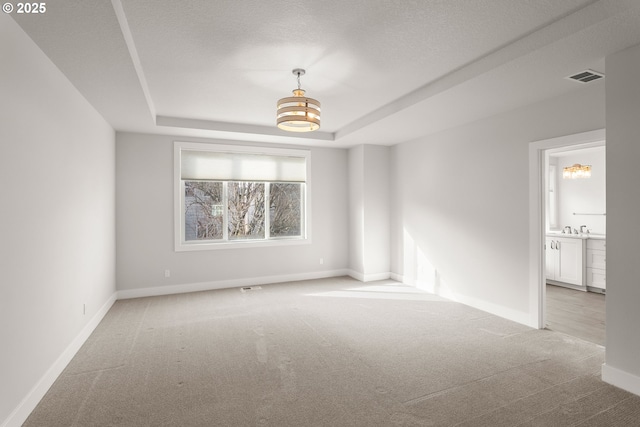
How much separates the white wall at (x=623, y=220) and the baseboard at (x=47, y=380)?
4.16m

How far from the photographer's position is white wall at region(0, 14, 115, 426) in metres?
2.10

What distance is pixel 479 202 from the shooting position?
14.8 ft

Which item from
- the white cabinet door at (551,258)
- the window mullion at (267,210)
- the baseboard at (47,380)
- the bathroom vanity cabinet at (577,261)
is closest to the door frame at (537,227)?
the bathroom vanity cabinet at (577,261)

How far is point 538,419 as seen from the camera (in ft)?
7.15

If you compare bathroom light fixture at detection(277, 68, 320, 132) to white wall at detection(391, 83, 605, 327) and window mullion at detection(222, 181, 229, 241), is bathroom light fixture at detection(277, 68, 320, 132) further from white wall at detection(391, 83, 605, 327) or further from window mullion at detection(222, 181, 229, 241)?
window mullion at detection(222, 181, 229, 241)

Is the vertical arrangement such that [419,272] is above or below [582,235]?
below

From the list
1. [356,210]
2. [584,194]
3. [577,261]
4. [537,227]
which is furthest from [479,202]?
[584,194]

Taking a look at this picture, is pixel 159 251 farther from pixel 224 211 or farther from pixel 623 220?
pixel 623 220

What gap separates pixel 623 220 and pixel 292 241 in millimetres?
4633

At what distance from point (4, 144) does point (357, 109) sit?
3.62m

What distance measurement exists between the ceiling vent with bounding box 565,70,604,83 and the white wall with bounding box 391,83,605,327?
215 mm

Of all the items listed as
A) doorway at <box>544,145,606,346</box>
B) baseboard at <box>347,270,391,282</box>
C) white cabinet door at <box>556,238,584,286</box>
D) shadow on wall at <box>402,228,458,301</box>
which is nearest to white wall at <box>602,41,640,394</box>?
doorway at <box>544,145,606,346</box>

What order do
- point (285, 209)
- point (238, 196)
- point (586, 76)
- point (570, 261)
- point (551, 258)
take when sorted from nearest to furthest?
point (586, 76)
point (570, 261)
point (551, 258)
point (238, 196)
point (285, 209)

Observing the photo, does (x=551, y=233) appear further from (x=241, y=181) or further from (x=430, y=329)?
(x=241, y=181)
